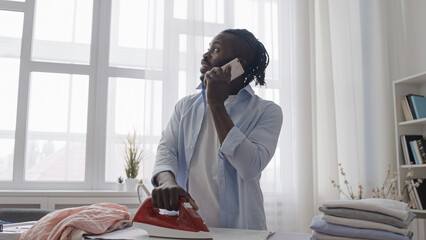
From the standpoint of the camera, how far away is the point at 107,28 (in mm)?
3322

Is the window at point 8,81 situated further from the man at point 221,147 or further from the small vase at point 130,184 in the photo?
the man at point 221,147

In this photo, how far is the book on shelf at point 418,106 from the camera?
9.96 feet

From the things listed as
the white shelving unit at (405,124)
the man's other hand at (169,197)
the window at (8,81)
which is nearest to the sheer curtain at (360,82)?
the white shelving unit at (405,124)

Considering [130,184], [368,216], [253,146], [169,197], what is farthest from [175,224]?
[130,184]

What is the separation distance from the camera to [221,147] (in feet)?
3.90

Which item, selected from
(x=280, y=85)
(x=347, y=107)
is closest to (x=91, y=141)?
(x=280, y=85)

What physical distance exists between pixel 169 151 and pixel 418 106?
2335 millimetres

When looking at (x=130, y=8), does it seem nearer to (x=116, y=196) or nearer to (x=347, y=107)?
(x=116, y=196)

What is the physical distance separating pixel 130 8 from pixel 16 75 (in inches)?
40.3

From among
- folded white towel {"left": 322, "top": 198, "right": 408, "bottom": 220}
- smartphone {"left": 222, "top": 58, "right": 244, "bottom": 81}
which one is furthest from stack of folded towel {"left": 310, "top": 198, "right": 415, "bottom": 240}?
smartphone {"left": 222, "top": 58, "right": 244, "bottom": 81}

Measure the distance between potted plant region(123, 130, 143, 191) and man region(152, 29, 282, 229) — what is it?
5.26ft

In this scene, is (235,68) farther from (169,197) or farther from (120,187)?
(120,187)

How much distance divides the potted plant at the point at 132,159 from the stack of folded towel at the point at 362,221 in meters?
2.26

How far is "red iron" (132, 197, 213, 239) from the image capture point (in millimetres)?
985
